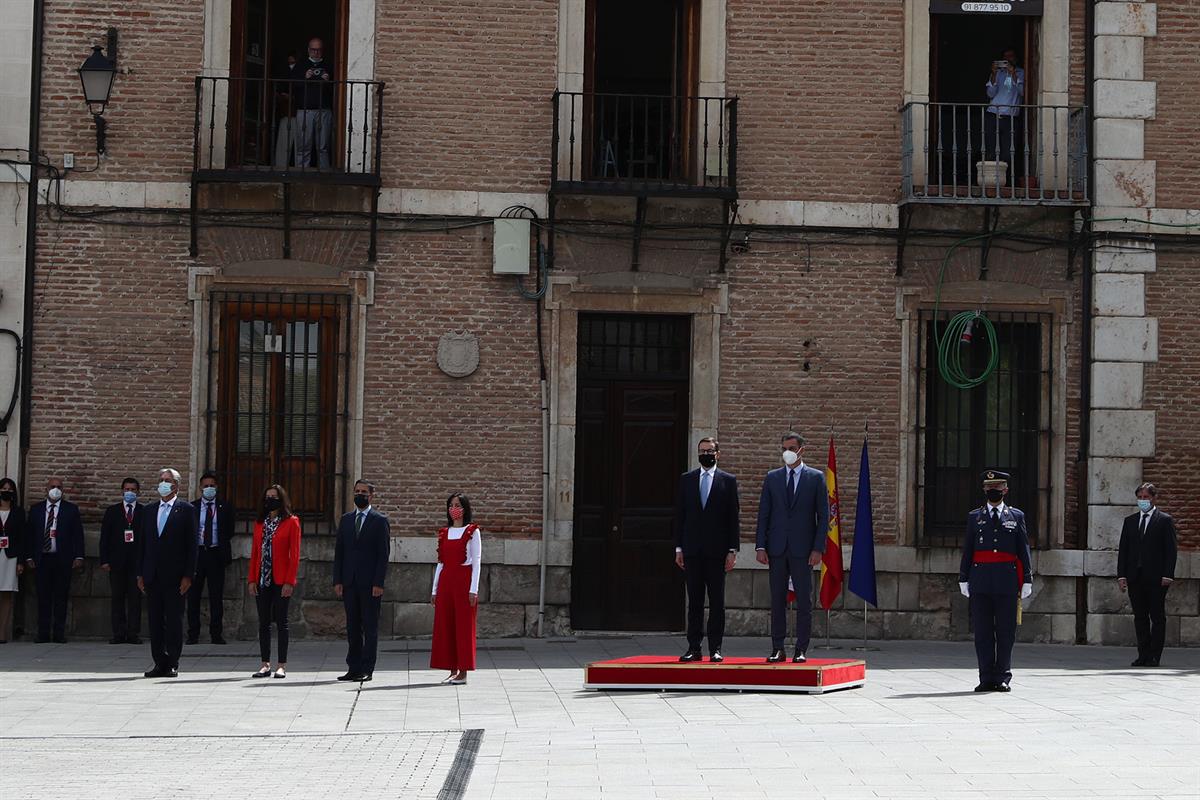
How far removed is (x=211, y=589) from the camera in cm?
1664

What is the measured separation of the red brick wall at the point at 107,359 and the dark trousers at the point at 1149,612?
902cm

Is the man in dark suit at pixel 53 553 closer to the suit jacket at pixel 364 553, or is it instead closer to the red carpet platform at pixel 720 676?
the suit jacket at pixel 364 553

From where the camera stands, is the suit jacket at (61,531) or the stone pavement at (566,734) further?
the suit jacket at (61,531)

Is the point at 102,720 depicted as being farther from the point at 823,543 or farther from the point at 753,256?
the point at 753,256

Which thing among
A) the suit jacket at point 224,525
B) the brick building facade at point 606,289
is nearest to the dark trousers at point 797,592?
the brick building facade at point 606,289

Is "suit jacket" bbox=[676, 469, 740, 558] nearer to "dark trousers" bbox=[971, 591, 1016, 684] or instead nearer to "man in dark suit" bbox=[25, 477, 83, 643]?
"dark trousers" bbox=[971, 591, 1016, 684]

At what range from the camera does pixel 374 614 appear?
13984 millimetres

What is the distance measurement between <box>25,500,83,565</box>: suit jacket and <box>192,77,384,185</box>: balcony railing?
343 centimetres

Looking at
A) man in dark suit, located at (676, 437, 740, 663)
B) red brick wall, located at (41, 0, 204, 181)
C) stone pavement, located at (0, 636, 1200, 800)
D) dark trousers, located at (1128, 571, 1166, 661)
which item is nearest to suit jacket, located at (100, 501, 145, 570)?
stone pavement, located at (0, 636, 1200, 800)

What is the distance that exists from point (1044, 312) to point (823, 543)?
18.1 ft

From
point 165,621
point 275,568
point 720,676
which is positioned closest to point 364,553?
point 275,568

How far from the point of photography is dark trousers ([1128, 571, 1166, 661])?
618 inches

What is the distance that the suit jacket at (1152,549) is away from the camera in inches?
625

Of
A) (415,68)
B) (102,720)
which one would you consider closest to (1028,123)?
(415,68)
